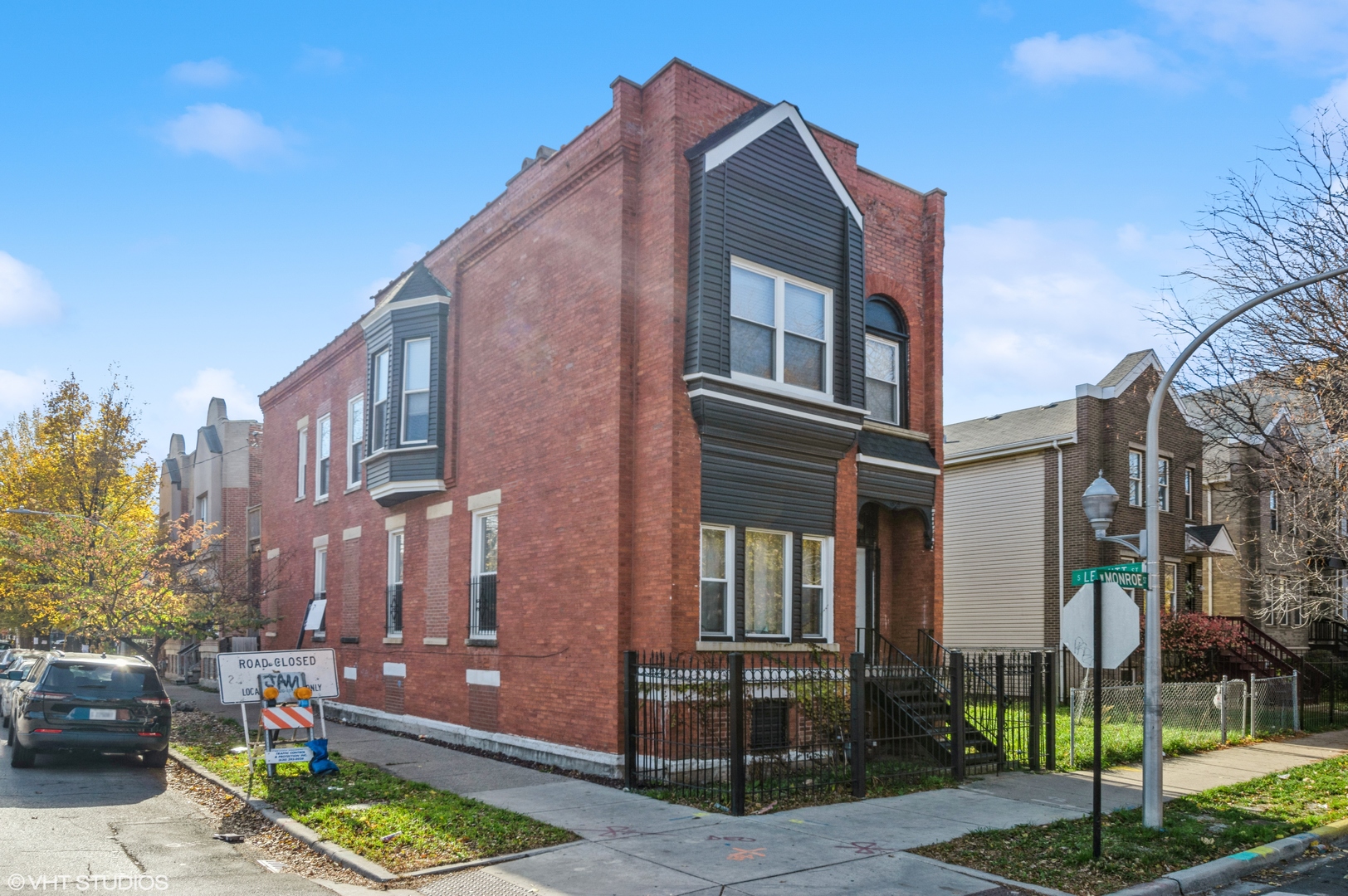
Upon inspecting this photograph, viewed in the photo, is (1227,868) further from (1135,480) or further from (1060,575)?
(1135,480)

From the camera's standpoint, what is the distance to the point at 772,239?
14.9 meters

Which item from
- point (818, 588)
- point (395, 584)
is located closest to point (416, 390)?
point (395, 584)

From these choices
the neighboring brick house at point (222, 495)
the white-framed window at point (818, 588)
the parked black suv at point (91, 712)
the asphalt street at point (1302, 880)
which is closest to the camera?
the asphalt street at point (1302, 880)

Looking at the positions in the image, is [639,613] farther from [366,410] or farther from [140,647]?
[140,647]

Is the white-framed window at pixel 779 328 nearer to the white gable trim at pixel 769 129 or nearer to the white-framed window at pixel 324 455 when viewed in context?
the white gable trim at pixel 769 129

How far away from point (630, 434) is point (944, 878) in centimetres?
722

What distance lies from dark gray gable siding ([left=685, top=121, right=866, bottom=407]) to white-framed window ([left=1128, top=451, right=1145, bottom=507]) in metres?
13.8

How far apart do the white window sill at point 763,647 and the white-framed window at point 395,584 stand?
8.58 meters

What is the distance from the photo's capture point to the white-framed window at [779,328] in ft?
47.6

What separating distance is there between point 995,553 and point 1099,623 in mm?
17410

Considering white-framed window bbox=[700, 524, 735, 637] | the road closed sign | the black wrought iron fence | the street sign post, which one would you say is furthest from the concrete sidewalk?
white-framed window bbox=[700, 524, 735, 637]

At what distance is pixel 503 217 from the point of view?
57.3 ft

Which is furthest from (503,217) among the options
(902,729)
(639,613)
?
(902,729)

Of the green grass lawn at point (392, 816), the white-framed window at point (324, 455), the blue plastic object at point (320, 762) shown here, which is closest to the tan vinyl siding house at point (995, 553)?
the white-framed window at point (324, 455)
